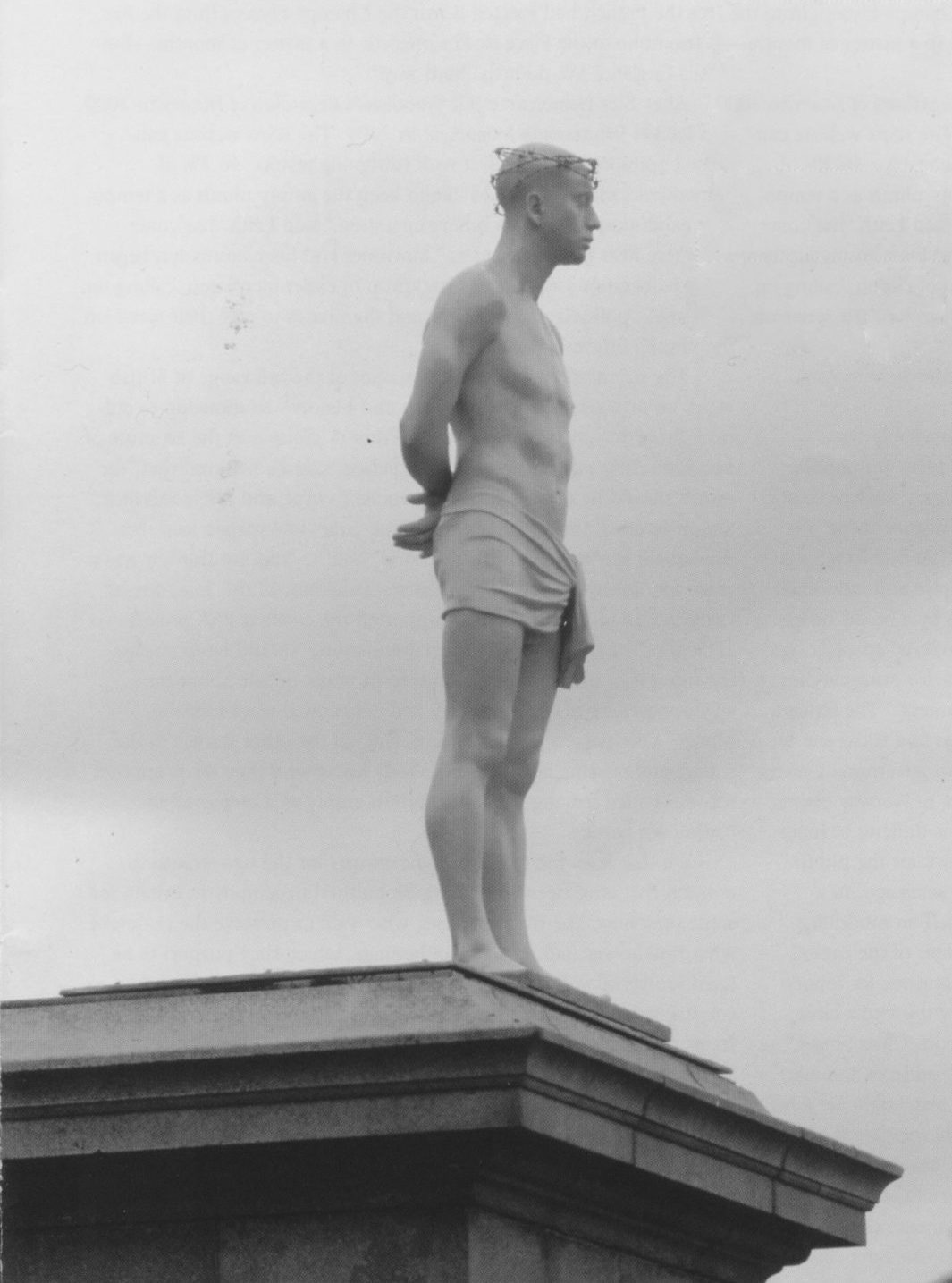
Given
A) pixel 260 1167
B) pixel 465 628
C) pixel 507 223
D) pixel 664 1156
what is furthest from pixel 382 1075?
pixel 507 223

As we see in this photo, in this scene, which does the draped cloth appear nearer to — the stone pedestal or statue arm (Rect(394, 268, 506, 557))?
statue arm (Rect(394, 268, 506, 557))

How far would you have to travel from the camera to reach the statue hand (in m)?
12.6

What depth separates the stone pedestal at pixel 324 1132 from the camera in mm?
10680

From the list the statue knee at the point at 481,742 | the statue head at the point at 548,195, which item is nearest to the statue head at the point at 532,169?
the statue head at the point at 548,195

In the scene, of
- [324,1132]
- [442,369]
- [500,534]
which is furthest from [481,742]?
[324,1132]

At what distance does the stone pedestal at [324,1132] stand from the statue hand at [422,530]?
6.74 feet

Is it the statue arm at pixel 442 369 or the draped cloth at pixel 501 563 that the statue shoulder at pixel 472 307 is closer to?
the statue arm at pixel 442 369

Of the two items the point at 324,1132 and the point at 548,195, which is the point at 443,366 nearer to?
the point at 548,195

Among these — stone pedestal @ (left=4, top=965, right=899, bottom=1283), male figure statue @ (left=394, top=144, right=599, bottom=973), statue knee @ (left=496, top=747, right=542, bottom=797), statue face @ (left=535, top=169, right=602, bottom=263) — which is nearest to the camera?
stone pedestal @ (left=4, top=965, right=899, bottom=1283)

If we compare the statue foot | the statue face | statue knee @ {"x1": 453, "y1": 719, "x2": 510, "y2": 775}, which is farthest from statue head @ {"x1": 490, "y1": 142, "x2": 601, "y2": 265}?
the statue foot

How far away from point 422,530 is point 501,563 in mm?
500

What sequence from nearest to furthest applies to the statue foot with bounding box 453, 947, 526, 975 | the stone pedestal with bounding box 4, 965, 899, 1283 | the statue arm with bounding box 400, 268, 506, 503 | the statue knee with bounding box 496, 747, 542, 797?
1. the stone pedestal with bounding box 4, 965, 899, 1283
2. the statue foot with bounding box 453, 947, 526, 975
3. the statue arm with bounding box 400, 268, 506, 503
4. the statue knee with bounding box 496, 747, 542, 797

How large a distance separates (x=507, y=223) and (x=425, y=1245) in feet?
14.9

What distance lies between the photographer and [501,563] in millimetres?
12250
